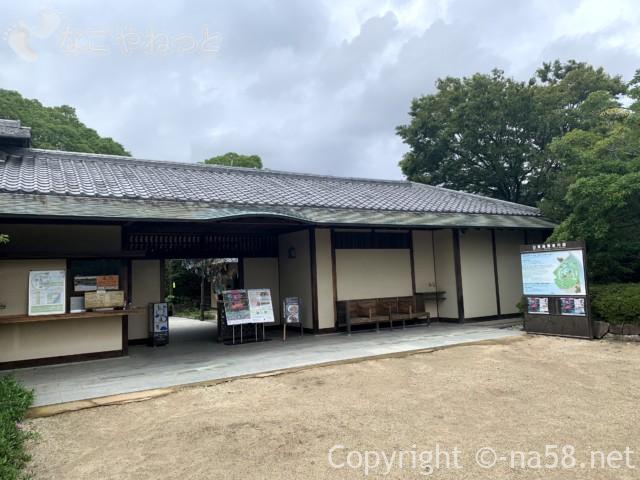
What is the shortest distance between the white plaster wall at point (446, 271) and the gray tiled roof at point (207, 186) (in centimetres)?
91

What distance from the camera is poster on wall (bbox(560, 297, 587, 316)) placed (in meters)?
8.57

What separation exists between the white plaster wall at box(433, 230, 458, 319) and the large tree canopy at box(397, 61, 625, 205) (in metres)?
8.02

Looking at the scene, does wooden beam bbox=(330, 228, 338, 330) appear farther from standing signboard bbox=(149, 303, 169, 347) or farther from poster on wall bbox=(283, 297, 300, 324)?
standing signboard bbox=(149, 303, 169, 347)

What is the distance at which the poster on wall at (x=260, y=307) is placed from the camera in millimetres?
9305

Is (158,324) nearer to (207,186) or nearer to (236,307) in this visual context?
(236,307)

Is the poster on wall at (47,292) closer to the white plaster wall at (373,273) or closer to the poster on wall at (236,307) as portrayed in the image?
the poster on wall at (236,307)

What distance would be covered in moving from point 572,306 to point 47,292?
31.8 feet

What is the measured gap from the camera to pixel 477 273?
11.9 meters

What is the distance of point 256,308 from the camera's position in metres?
9.37

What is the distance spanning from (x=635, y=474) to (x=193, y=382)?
4.95 m

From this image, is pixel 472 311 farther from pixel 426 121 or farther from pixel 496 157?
pixel 426 121

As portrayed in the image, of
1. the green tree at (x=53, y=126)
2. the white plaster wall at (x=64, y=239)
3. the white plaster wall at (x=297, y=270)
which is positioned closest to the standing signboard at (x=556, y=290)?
the white plaster wall at (x=297, y=270)

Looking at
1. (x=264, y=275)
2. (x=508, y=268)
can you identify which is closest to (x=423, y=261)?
(x=508, y=268)

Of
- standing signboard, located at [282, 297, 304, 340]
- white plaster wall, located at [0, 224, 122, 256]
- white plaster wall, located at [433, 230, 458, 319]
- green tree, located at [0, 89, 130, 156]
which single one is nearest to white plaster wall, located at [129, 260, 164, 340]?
white plaster wall, located at [0, 224, 122, 256]
